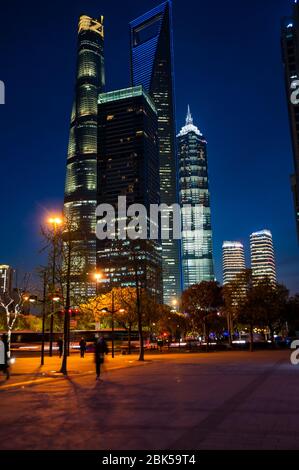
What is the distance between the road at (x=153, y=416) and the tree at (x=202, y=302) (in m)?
38.8

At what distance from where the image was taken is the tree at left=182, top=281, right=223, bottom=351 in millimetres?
55406

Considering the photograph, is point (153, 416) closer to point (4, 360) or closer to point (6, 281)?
point (4, 360)

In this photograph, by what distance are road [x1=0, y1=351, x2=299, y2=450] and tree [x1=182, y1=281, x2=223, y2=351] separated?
127 feet

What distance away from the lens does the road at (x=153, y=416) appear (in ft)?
24.1

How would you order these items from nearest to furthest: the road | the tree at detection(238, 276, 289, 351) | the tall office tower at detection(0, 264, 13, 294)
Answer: the road
the tree at detection(238, 276, 289, 351)
the tall office tower at detection(0, 264, 13, 294)

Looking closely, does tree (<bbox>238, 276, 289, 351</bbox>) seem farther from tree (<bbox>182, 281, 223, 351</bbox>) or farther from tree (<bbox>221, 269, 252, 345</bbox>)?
tree (<bbox>182, 281, 223, 351</bbox>)

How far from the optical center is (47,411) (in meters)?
10.7

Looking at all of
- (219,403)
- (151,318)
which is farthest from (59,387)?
(151,318)

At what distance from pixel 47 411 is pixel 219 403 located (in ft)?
14.3

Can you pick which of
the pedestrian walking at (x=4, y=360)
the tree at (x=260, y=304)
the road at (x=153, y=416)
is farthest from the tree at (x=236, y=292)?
the road at (x=153, y=416)

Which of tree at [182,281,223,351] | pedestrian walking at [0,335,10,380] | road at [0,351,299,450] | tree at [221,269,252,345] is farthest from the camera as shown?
tree at [182,281,223,351]

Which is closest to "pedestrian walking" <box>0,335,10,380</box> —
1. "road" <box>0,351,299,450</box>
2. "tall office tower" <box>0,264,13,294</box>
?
"road" <box>0,351,299,450</box>
